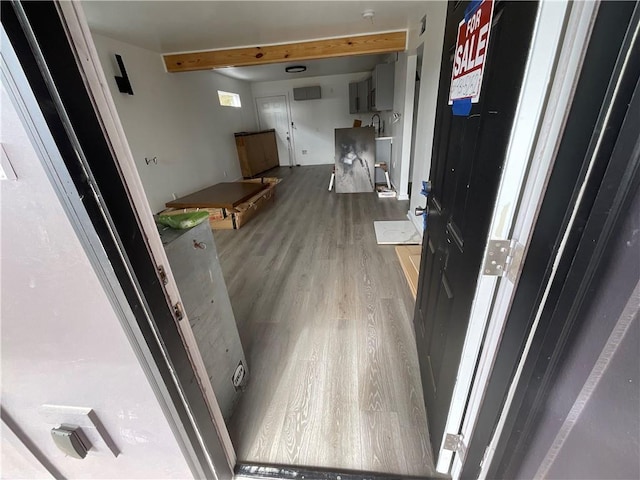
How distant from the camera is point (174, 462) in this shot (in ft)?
2.92

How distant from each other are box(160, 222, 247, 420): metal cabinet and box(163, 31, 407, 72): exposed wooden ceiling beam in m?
3.89

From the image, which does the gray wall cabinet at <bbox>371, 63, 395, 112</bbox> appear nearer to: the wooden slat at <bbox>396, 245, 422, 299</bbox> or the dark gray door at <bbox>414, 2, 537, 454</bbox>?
the wooden slat at <bbox>396, 245, 422, 299</bbox>

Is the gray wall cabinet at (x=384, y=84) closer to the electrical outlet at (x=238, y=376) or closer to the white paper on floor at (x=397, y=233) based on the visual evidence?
the white paper on floor at (x=397, y=233)

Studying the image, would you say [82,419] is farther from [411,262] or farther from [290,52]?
[290,52]

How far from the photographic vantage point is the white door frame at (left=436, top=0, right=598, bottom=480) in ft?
1.36

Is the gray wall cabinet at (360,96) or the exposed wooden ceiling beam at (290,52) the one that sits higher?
the exposed wooden ceiling beam at (290,52)

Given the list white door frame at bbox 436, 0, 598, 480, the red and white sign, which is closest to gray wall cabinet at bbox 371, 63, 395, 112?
the red and white sign

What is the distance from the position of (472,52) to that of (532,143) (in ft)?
1.25

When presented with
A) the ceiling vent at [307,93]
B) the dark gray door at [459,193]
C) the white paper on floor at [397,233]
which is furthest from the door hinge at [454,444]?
the ceiling vent at [307,93]

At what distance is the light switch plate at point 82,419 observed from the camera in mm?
797

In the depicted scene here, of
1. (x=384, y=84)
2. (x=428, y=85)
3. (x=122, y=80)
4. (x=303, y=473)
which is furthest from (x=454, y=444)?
(x=384, y=84)

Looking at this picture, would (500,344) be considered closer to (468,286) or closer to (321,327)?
(468,286)

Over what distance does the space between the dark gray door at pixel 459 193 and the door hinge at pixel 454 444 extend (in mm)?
38

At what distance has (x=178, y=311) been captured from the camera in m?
0.74
